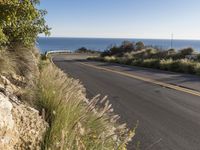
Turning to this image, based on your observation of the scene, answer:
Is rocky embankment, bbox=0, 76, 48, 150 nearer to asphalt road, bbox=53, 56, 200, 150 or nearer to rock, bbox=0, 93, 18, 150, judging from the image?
rock, bbox=0, 93, 18, 150

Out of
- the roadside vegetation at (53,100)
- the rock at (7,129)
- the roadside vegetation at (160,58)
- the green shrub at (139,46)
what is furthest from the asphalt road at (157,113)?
the green shrub at (139,46)

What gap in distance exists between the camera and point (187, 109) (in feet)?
36.7

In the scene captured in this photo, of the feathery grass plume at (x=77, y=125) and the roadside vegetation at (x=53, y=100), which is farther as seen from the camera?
the roadside vegetation at (x=53, y=100)

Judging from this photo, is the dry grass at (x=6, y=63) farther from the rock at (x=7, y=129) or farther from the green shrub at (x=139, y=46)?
the green shrub at (x=139, y=46)

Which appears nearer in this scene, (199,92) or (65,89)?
(65,89)

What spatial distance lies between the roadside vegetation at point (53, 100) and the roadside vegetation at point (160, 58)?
16272 millimetres

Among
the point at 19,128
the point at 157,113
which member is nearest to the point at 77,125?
the point at 19,128

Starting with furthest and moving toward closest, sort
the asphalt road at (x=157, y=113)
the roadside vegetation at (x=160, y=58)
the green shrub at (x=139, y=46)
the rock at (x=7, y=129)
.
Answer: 1. the green shrub at (x=139, y=46)
2. the roadside vegetation at (x=160, y=58)
3. the asphalt road at (x=157, y=113)
4. the rock at (x=7, y=129)

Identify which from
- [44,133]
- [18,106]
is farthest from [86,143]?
[18,106]

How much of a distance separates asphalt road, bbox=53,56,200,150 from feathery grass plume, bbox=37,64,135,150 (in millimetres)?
1238

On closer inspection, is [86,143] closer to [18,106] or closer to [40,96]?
[18,106]

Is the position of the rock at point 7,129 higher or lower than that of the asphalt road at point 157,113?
higher

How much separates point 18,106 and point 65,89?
243cm

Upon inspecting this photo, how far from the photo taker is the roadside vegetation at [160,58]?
27752 millimetres
